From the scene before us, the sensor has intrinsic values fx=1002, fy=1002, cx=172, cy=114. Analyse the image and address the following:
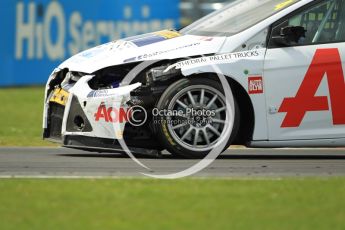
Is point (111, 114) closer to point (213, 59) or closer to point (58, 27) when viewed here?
point (213, 59)

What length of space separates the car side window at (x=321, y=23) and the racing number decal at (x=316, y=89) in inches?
6.6

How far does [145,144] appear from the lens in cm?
929

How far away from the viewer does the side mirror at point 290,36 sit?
9164 millimetres

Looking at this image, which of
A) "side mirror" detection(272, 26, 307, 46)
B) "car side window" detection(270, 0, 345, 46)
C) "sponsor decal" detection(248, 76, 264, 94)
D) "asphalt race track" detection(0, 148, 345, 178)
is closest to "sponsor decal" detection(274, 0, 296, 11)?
"car side window" detection(270, 0, 345, 46)

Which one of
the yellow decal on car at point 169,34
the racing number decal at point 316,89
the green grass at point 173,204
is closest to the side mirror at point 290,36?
the racing number decal at point 316,89

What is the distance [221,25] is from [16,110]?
7142 millimetres

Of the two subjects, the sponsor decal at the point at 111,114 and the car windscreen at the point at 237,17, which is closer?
the sponsor decal at the point at 111,114

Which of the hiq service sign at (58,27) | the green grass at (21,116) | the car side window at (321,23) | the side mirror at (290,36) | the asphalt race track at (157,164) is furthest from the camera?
the hiq service sign at (58,27)

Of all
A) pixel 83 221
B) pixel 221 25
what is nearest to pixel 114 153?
pixel 221 25

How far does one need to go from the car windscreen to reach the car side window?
6.8 inches

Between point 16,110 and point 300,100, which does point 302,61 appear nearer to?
point 300,100

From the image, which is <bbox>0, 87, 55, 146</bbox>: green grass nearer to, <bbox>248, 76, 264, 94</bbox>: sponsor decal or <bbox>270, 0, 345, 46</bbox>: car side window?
<bbox>248, 76, 264, 94</bbox>: sponsor decal

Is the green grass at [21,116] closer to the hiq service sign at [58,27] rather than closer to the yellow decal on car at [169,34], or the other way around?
the hiq service sign at [58,27]

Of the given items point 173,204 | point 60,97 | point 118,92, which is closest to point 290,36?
point 118,92
